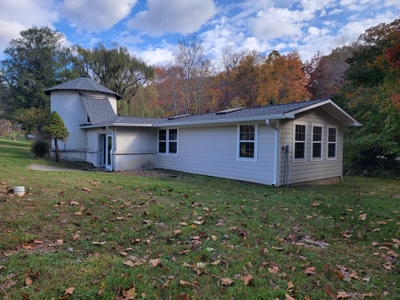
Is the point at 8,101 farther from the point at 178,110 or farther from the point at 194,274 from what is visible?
the point at 194,274

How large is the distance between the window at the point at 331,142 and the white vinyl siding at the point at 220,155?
3.57 meters

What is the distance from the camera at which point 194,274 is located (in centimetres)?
298

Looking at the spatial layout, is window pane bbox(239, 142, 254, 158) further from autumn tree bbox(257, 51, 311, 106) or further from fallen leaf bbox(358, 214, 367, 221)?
autumn tree bbox(257, 51, 311, 106)

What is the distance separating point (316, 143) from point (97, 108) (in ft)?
43.7

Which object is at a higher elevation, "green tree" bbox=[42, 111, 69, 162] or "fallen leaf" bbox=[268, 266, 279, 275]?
"green tree" bbox=[42, 111, 69, 162]

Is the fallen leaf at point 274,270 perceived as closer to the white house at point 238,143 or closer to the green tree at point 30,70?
the white house at point 238,143

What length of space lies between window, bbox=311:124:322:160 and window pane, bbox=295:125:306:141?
2.13ft

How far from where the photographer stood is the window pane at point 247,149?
10195 mm

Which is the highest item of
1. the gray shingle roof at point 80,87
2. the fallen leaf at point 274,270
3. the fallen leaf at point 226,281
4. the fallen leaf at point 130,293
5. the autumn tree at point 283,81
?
the autumn tree at point 283,81

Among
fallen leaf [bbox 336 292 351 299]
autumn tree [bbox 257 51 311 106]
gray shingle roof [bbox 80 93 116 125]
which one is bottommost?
fallen leaf [bbox 336 292 351 299]

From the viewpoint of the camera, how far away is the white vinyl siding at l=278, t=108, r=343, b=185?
9555 mm

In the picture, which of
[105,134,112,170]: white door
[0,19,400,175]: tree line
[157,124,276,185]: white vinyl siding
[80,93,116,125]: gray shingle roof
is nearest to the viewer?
[157,124,276,185]: white vinyl siding

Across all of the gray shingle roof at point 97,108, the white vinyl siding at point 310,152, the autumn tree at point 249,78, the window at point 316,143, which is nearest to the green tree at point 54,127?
the gray shingle roof at point 97,108

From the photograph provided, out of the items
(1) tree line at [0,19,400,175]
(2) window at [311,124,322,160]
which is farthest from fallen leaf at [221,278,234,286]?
(1) tree line at [0,19,400,175]
